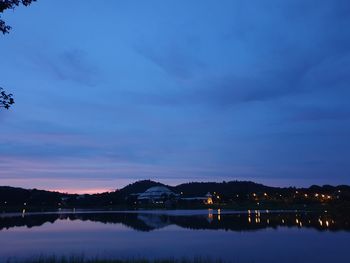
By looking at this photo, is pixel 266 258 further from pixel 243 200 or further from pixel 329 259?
pixel 243 200

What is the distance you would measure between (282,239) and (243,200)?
409ft

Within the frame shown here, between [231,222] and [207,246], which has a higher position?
[231,222]

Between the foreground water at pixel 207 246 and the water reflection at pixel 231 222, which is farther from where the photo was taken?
the water reflection at pixel 231 222

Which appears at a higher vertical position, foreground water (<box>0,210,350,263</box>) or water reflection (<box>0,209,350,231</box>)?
water reflection (<box>0,209,350,231</box>)

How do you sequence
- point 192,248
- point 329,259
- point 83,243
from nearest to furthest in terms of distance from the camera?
point 329,259, point 192,248, point 83,243

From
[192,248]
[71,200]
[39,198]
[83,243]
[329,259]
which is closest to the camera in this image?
[329,259]

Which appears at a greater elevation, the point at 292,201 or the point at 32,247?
the point at 292,201

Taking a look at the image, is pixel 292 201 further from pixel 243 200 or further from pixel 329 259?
pixel 329 259

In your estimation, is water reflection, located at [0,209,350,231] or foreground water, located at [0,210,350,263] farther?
water reflection, located at [0,209,350,231]

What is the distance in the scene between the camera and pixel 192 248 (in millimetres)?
32719

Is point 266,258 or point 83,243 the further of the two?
point 83,243

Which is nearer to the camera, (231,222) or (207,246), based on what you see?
(207,246)

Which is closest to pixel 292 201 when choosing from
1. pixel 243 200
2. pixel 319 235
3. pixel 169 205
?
pixel 243 200

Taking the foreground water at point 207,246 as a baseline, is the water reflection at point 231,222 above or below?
above
